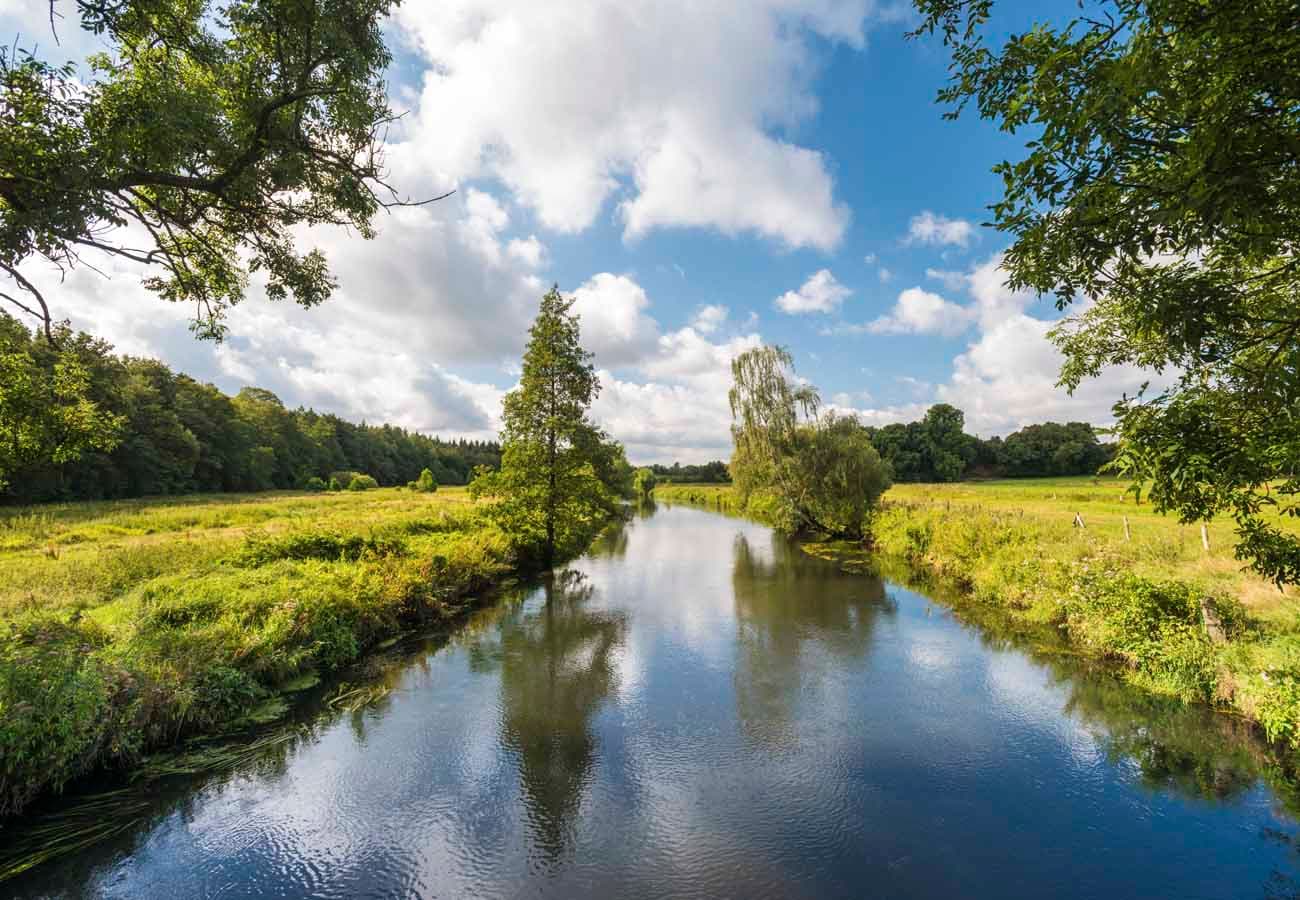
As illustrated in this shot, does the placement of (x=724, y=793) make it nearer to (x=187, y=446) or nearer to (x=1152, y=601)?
(x=1152, y=601)

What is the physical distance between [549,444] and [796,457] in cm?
1618

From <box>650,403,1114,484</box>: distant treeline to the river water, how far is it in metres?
67.3

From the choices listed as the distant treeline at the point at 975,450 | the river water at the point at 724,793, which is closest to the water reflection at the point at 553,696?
the river water at the point at 724,793

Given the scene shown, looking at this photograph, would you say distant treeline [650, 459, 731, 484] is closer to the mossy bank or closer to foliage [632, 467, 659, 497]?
foliage [632, 467, 659, 497]

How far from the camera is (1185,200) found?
3.54 m

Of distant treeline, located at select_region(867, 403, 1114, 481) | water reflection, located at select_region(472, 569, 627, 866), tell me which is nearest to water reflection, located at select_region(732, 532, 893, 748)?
water reflection, located at select_region(472, 569, 627, 866)

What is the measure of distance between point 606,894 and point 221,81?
36.0ft

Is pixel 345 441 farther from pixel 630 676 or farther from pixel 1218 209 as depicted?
pixel 1218 209

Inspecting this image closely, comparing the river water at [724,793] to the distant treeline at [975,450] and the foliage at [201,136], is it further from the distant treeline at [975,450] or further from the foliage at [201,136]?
the distant treeline at [975,450]

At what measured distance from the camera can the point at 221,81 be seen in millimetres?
6910

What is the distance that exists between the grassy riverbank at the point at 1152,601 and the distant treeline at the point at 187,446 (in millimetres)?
18198

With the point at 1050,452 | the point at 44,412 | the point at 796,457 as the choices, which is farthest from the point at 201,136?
the point at 1050,452

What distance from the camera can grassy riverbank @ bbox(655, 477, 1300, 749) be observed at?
8617 mm

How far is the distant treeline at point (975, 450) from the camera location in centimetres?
7615
